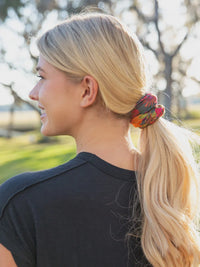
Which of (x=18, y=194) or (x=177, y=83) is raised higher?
(x=18, y=194)

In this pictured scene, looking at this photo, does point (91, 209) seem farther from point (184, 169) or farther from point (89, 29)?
point (89, 29)

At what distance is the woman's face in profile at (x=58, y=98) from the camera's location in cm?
136

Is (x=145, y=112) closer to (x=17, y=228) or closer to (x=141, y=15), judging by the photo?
(x=17, y=228)

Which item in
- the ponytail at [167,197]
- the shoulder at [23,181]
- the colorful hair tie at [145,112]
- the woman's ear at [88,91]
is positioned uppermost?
the woman's ear at [88,91]

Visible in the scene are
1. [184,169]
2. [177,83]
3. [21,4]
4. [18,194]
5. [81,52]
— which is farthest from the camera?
[177,83]

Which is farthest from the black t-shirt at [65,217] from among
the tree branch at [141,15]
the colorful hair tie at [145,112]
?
the tree branch at [141,15]

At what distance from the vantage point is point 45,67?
1.38 meters

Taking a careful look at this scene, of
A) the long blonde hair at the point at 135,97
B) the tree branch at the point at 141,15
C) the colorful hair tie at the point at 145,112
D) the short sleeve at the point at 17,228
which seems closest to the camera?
the short sleeve at the point at 17,228

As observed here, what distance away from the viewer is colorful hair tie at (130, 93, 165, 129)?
142 cm

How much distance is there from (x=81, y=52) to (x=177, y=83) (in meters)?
25.3

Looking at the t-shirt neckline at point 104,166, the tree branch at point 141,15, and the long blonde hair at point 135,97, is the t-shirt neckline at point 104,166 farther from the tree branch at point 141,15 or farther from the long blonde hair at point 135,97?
the tree branch at point 141,15

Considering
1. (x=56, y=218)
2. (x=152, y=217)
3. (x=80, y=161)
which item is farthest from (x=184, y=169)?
(x=56, y=218)

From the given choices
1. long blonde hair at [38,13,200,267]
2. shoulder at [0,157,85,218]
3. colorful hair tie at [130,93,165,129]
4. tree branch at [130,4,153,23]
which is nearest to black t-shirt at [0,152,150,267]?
shoulder at [0,157,85,218]

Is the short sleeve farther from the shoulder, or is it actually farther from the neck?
the neck
